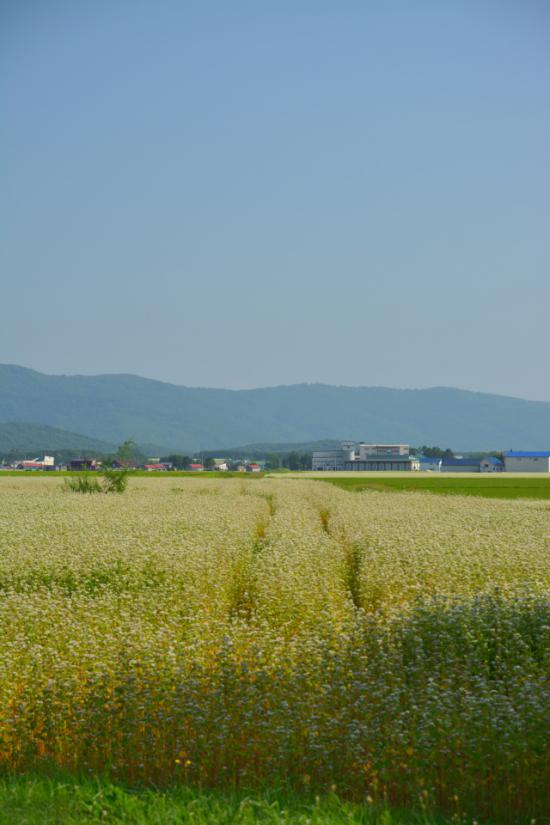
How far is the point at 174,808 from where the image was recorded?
5.72 m

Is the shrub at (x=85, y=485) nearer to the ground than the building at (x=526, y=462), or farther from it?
nearer to the ground

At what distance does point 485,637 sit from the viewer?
9.49 meters

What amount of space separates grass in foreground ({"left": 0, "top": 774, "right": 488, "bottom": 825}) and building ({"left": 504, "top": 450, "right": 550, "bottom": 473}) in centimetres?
16950

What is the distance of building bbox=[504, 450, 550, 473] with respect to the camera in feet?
558

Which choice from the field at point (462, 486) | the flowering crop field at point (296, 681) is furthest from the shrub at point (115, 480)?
the flowering crop field at point (296, 681)

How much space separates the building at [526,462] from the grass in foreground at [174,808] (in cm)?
16950

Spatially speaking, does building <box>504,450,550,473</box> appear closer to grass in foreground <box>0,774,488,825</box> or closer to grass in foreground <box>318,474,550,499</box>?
grass in foreground <box>318,474,550,499</box>

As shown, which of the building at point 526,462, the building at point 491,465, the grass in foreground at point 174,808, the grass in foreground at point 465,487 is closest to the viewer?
the grass in foreground at point 174,808

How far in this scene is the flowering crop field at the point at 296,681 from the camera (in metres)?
6.29

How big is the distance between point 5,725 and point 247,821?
2.78 m

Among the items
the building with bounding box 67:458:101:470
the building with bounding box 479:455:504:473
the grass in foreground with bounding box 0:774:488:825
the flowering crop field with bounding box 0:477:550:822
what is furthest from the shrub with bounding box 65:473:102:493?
the building with bounding box 479:455:504:473

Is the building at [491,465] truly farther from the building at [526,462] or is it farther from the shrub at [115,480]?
the shrub at [115,480]

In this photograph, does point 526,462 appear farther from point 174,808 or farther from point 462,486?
point 174,808

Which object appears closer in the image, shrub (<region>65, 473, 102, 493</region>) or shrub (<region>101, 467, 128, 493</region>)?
shrub (<region>101, 467, 128, 493</region>)
